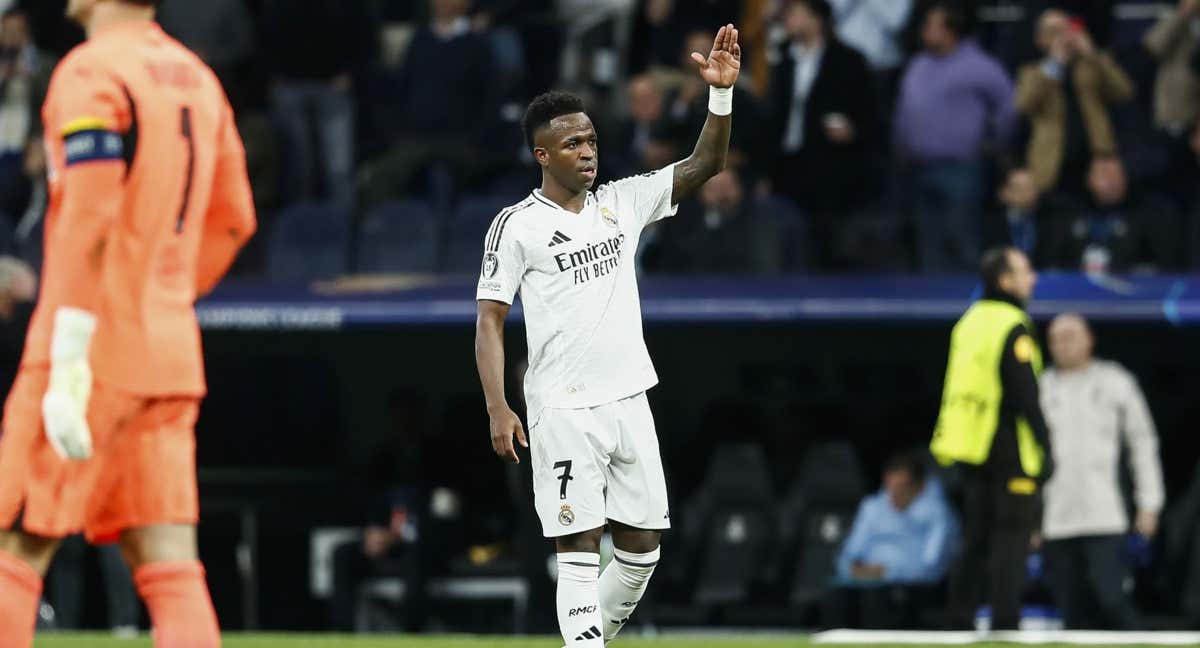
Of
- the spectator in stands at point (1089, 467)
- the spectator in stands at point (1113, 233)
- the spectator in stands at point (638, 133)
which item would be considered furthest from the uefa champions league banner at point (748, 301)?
the spectator in stands at point (638, 133)

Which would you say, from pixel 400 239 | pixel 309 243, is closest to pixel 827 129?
pixel 400 239

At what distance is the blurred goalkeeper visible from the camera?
4590 mm

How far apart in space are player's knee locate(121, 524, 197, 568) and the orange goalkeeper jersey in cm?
29

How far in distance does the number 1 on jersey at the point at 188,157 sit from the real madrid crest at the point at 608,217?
6.79ft

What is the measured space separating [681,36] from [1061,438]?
4276 mm

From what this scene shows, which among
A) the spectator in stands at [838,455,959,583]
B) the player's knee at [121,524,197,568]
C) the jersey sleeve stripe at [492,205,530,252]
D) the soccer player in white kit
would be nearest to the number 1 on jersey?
the player's knee at [121,524,197,568]

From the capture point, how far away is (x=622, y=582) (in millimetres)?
6816

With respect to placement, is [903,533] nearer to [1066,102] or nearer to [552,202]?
[1066,102]

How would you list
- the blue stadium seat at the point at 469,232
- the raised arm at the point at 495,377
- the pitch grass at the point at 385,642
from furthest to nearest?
1. the blue stadium seat at the point at 469,232
2. the pitch grass at the point at 385,642
3. the raised arm at the point at 495,377

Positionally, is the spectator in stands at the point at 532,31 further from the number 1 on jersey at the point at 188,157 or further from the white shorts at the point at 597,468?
the number 1 on jersey at the point at 188,157

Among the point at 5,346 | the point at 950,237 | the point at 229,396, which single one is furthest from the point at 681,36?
the point at 5,346

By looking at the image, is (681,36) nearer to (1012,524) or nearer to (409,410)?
(409,410)

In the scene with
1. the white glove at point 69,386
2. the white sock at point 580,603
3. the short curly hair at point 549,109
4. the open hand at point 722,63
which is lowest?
the white sock at point 580,603

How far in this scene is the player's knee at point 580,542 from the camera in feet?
21.6
